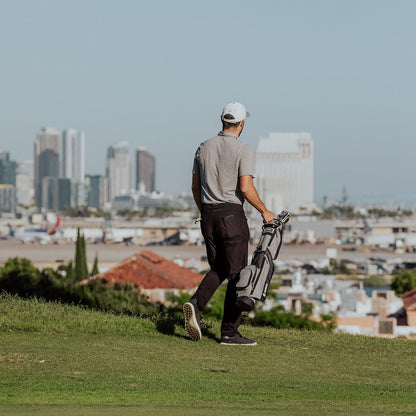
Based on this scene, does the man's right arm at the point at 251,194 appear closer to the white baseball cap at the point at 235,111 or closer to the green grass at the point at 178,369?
the white baseball cap at the point at 235,111

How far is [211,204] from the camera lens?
239 inches

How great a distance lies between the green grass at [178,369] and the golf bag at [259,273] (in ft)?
1.13

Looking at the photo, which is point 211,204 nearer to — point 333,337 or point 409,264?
point 333,337

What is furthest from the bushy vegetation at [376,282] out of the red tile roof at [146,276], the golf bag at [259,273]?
the golf bag at [259,273]

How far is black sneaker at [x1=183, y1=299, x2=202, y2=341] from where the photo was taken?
600 centimetres

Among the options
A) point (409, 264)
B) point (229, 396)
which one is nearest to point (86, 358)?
point (229, 396)

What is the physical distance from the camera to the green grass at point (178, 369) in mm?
4156

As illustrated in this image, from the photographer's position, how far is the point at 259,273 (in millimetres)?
5938

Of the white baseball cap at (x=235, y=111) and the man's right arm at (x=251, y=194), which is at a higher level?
the white baseball cap at (x=235, y=111)

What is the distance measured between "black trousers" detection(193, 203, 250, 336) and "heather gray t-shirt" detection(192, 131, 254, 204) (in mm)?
71

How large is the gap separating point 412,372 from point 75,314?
2755mm

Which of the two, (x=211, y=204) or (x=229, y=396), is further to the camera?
(x=211, y=204)

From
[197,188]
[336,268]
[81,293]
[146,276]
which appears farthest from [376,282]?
[197,188]

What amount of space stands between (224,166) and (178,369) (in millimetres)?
1473
